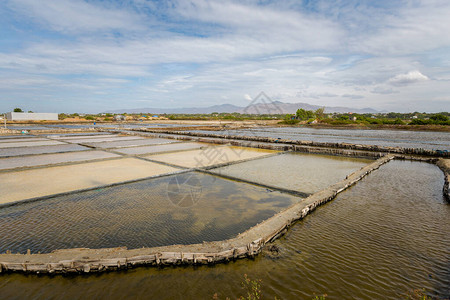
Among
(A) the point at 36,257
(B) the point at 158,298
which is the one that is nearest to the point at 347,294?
(B) the point at 158,298

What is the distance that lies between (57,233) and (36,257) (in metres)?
1.05

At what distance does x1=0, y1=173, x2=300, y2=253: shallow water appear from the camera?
4.25 metres

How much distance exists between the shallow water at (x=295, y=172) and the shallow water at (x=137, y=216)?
1.28 metres

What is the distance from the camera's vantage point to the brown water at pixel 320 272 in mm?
3080

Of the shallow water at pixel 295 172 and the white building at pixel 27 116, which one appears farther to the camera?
the white building at pixel 27 116

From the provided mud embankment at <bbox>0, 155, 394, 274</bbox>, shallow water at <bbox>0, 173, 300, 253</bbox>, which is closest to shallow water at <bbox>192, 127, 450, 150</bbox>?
shallow water at <bbox>0, 173, 300, 253</bbox>

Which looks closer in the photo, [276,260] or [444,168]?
[276,260]

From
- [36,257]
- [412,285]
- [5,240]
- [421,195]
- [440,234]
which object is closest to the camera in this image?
[412,285]

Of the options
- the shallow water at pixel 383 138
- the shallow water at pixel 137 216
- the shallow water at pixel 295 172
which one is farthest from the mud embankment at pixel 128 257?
the shallow water at pixel 383 138

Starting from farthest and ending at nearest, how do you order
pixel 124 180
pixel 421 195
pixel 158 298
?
pixel 124 180, pixel 421 195, pixel 158 298

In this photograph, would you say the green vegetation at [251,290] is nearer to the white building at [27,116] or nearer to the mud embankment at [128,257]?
the mud embankment at [128,257]

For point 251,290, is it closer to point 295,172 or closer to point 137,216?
point 137,216

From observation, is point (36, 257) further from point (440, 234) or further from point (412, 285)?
point (440, 234)

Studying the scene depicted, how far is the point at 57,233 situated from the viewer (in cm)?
445
